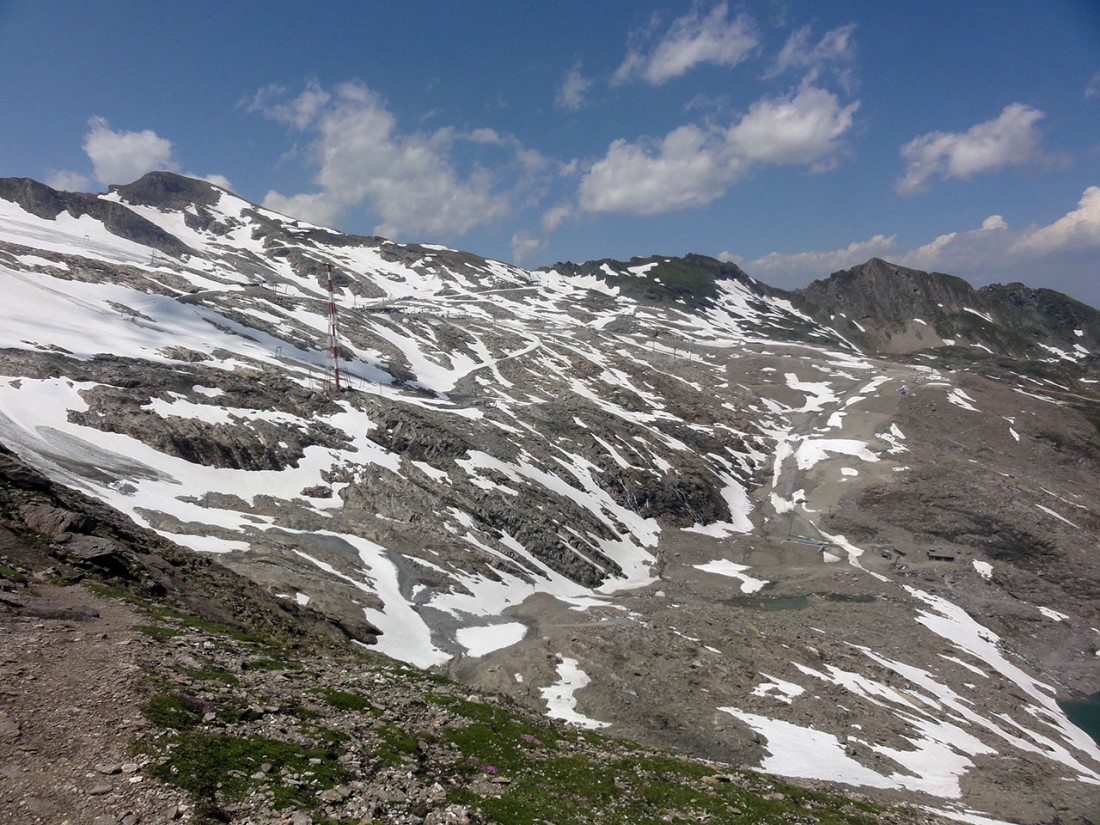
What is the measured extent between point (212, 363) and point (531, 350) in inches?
3464

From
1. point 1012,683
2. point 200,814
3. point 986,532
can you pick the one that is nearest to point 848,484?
point 986,532

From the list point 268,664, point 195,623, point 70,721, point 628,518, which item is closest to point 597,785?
point 268,664

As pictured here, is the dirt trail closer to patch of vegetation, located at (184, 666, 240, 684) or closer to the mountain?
patch of vegetation, located at (184, 666, 240, 684)

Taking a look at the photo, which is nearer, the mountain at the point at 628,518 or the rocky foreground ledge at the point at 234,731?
the rocky foreground ledge at the point at 234,731

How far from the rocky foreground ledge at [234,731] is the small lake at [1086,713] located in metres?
47.5

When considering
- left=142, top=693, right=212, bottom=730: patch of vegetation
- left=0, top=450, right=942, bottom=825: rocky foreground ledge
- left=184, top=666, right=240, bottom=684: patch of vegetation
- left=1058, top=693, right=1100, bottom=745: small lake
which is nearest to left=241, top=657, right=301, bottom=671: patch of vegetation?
left=0, top=450, right=942, bottom=825: rocky foreground ledge

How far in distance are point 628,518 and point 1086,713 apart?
58.5 metres

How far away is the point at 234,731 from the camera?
15.5m

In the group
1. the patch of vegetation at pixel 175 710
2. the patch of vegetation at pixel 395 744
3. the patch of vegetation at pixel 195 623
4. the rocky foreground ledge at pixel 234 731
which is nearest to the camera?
the rocky foreground ledge at pixel 234 731

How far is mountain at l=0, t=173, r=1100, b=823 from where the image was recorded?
46.0 metres

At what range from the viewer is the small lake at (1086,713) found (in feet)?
200

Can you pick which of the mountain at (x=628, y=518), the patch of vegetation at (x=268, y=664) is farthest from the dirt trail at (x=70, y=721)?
the mountain at (x=628, y=518)

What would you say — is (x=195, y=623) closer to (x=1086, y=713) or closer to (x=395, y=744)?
(x=395, y=744)

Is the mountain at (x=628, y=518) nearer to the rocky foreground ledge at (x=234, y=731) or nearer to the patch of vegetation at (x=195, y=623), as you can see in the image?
the rocky foreground ledge at (x=234, y=731)
